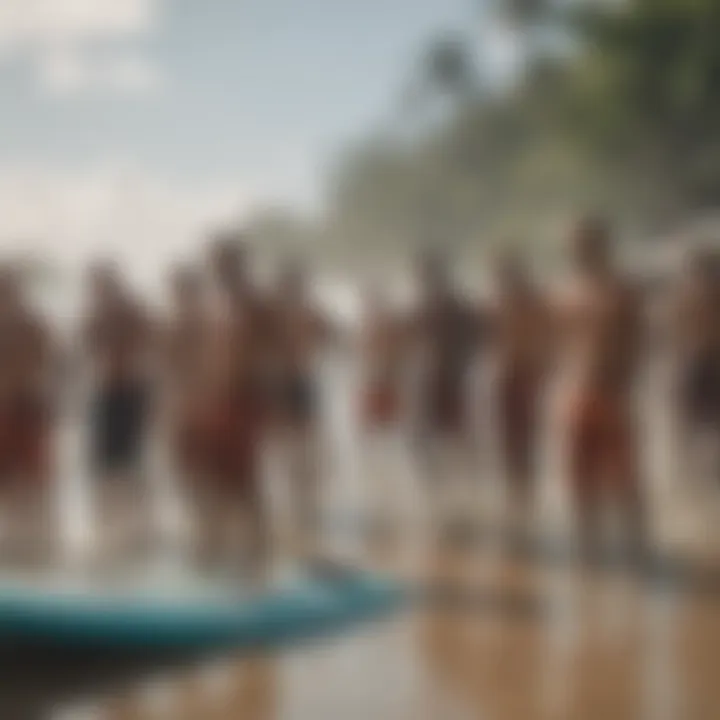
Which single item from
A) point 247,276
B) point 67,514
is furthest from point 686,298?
point 67,514

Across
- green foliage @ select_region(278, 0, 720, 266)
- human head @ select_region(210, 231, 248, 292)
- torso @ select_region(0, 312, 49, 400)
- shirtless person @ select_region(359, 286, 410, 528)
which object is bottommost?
shirtless person @ select_region(359, 286, 410, 528)

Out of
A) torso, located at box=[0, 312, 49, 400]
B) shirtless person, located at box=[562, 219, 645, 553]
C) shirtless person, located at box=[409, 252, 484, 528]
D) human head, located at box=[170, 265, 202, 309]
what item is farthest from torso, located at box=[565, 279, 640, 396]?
torso, located at box=[0, 312, 49, 400]

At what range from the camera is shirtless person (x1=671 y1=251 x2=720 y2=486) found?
1.71m

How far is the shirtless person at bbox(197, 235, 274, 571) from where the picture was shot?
5.62ft

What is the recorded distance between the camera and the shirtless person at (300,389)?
1705mm

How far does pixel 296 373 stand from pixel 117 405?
0.66 feet

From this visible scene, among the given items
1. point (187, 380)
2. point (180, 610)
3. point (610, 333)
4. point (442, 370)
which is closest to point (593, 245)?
point (610, 333)

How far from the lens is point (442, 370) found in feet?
5.69

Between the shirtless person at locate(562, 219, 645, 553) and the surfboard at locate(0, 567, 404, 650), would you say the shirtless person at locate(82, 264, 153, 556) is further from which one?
the shirtless person at locate(562, 219, 645, 553)

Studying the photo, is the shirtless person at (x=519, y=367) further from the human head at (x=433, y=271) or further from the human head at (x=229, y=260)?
the human head at (x=229, y=260)

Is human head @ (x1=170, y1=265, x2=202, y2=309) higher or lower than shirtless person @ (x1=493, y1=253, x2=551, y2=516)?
higher

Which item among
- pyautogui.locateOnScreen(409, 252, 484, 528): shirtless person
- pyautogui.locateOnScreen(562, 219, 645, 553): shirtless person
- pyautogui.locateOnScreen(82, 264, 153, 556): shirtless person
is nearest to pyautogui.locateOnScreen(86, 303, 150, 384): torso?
pyautogui.locateOnScreen(82, 264, 153, 556): shirtless person

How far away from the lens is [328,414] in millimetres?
1712

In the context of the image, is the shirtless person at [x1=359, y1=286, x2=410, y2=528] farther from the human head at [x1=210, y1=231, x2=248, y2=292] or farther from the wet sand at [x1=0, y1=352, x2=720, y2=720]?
the human head at [x1=210, y1=231, x2=248, y2=292]
